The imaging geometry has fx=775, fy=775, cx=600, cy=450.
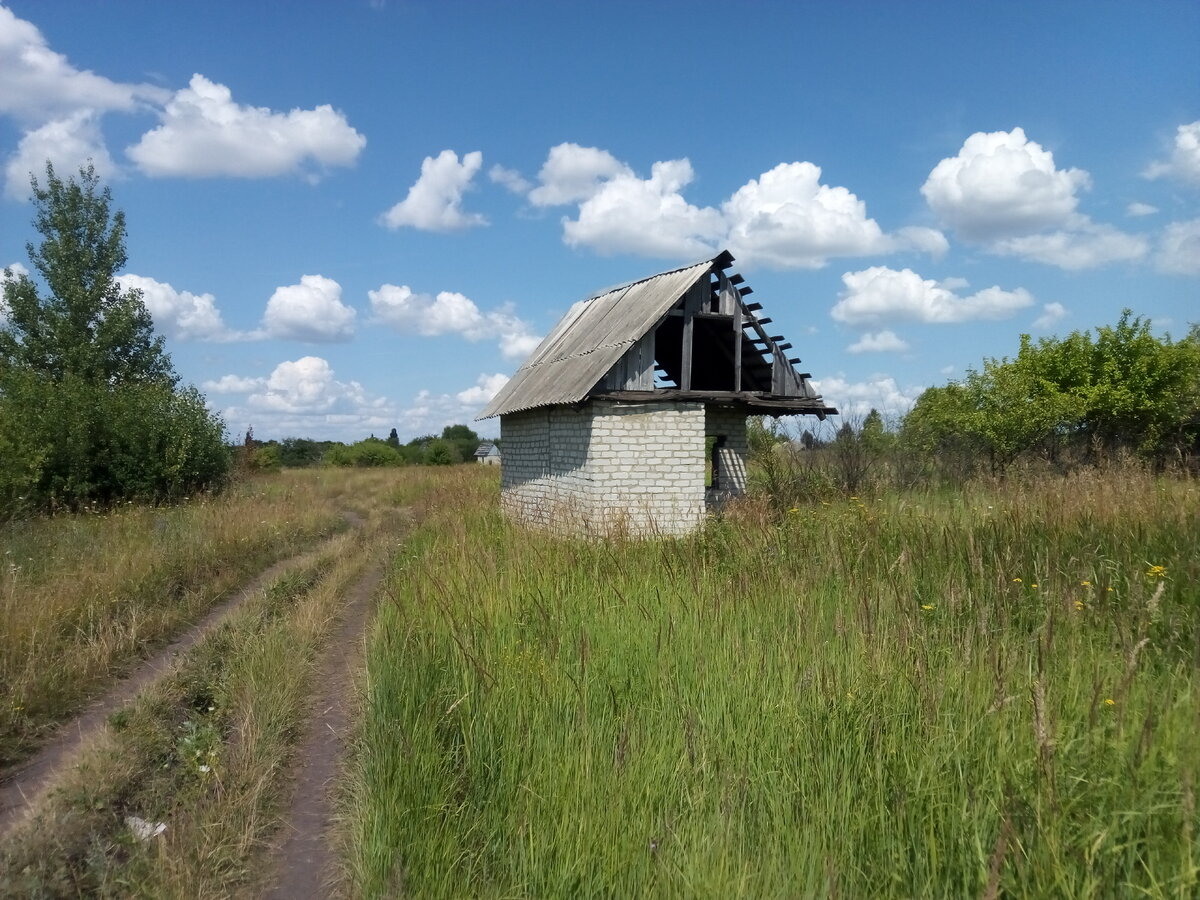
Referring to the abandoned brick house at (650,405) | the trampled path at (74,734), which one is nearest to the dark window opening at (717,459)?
the abandoned brick house at (650,405)

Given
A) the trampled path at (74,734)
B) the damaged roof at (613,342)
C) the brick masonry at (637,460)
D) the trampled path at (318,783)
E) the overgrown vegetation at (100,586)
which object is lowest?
the trampled path at (318,783)

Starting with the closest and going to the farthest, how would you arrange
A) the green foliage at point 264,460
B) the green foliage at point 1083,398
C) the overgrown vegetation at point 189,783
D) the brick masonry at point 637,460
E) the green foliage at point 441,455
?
1. the overgrown vegetation at point 189,783
2. the brick masonry at point 637,460
3. the green foliage at point 1083,398
4. the green foliage at point 264,460
5. the green foliage at point 441,455

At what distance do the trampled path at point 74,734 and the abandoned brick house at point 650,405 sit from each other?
4822mm

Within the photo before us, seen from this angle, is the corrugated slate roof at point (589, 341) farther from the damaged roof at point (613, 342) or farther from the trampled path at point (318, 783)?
the trampled path at point (318, 783)

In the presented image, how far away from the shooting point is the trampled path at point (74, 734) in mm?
4352

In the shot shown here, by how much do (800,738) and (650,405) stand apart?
9.63 metres

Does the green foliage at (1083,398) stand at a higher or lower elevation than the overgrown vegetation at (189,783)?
higher

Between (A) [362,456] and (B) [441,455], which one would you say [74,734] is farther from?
(B) [441,455]

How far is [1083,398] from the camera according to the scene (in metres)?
20.8

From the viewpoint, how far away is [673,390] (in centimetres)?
1273

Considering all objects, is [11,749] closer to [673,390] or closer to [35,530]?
[35,530]

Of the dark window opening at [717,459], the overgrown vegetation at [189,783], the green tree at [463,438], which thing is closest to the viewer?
the overgrown vegetation at [189,783]

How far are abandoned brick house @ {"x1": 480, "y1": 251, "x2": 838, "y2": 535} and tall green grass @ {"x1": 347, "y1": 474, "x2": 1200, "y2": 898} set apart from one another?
581 cm

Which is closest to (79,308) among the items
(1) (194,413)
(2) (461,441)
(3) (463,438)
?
(1) (194,413)
